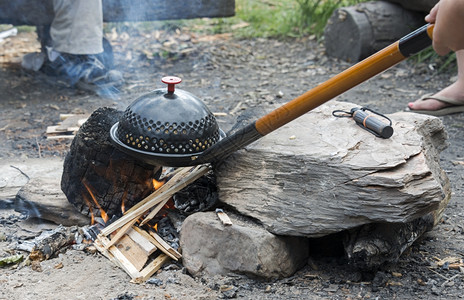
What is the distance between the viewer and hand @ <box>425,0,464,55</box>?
2.07 metres

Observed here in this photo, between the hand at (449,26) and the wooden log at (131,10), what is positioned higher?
the hand at (449,26)

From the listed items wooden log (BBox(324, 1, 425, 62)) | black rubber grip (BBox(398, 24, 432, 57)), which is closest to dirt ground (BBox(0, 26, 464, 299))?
wooden log (BBox(324, 1, 425, 62))

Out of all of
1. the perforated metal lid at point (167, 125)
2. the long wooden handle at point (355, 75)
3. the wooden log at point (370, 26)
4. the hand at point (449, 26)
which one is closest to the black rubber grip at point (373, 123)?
the long wooden handle at point (355, 75)

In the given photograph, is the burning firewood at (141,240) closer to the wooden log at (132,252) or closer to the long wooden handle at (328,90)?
the wooden log at (132,252)

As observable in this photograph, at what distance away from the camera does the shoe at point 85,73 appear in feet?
19.1

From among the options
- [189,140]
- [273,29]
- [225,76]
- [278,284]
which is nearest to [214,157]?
[189,140]

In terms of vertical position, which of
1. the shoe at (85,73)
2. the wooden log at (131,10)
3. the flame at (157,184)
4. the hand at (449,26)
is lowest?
the shoe at (85,73)

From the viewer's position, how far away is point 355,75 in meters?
2.43

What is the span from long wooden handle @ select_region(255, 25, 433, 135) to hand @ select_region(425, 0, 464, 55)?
115mm

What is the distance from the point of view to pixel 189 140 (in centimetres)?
278

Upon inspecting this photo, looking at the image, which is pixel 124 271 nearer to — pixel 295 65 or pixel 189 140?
pixel 189 140

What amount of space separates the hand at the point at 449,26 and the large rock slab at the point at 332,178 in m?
0.58

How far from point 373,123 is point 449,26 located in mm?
787

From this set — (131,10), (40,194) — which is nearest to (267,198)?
(40,194)
